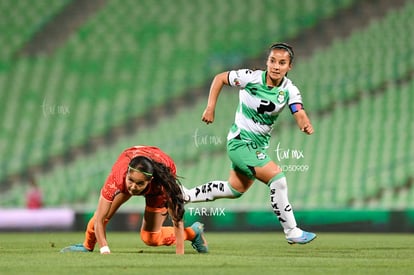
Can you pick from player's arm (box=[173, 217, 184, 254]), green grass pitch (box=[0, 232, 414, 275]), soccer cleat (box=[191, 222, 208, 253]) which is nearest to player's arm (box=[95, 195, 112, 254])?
green grass pitch (box=[0, 232, 414, 275])

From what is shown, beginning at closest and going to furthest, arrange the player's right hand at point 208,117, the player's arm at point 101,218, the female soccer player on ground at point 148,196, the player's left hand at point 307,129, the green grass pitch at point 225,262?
1. the green grass pitch at point 225,262
2. the female soccer player on ground at point 148,196
3. the player's arm at point 101,218
4. the player's left hand at point 307,129
5. the player's right hand at point 208,117

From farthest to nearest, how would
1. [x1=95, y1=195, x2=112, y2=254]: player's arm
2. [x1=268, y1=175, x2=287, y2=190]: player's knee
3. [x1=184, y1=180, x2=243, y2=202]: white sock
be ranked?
[x1=184, y1=180, x2=243, y2=202]: white sock → [x1=268, y1=175, x2=287, y2=190]: player's knee → [x1=95, y1=195, x2=112, y2=254]: player's arm

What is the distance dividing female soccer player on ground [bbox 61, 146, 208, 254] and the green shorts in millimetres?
818

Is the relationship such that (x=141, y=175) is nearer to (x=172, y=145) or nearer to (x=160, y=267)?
(x=160, y=267)

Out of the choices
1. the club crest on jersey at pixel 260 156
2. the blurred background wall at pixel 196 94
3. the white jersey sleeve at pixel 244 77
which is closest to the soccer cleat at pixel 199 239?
the club crest on jersey at pixel 260 156

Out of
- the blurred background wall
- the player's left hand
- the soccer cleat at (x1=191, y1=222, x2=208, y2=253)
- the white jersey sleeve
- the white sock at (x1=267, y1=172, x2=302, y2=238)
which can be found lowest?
the soccer cleat at (x1=191, y1=222, x2=208, y2=253)

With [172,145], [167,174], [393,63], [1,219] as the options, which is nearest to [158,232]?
[167,174]

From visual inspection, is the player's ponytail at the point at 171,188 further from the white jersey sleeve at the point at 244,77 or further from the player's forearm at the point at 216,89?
the white jersey sleeve at the point at 244,77

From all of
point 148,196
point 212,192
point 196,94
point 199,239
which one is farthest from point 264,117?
point 196,94

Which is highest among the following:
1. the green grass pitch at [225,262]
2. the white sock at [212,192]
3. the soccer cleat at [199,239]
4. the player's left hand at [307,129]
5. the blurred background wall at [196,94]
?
the blurred background wall at [196,94]

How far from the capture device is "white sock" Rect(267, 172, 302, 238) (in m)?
9.63

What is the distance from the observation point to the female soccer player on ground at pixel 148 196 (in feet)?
27.5

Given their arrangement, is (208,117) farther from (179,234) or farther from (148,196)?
(179,234)

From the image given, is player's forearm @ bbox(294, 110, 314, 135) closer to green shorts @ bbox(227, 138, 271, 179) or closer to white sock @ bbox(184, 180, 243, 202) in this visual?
green shorts @ bbox(227, 138, 271, 179)
